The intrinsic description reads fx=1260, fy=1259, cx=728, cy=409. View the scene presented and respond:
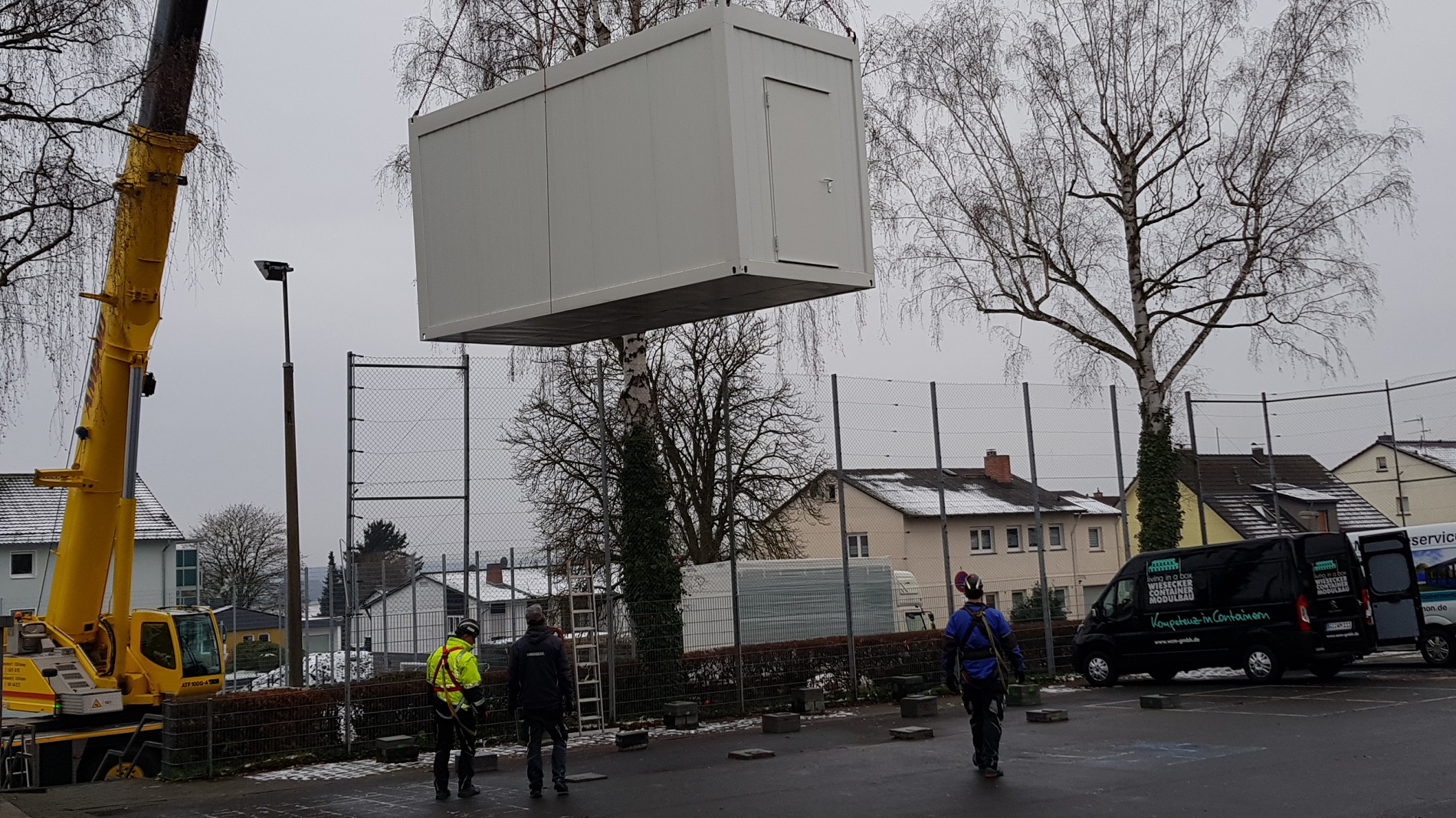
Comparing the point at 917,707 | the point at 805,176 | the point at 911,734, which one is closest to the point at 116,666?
the point at 911,734

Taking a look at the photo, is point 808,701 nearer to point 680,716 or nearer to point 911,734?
point 680,716

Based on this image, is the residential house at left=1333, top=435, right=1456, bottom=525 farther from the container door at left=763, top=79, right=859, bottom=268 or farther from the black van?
the container door at left=763, top=79, right=859, bottom=268

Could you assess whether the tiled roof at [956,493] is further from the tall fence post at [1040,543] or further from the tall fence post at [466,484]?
the tall fence post at [466,484]

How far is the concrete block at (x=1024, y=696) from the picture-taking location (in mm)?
17156

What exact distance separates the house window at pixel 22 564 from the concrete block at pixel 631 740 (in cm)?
3662

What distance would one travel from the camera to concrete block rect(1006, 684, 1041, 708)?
675 inches

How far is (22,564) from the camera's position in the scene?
43.6 metres

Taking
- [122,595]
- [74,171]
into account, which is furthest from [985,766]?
[122,595]

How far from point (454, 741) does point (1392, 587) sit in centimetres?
1523

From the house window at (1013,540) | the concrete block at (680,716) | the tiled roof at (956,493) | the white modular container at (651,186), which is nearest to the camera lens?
the white modular container at (651,186)

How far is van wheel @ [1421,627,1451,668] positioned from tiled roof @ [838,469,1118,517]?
20.0 ft

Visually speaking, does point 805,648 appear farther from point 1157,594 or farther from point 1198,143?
point 1198,143

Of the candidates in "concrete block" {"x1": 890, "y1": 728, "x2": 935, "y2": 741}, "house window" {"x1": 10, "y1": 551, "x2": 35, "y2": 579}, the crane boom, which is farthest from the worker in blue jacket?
"house window" {"x1": 10, "y1": 551, "x2": 35, "y2": 579}

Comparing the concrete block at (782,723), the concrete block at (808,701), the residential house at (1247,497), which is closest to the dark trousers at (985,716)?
the concrete block at (782,723)
